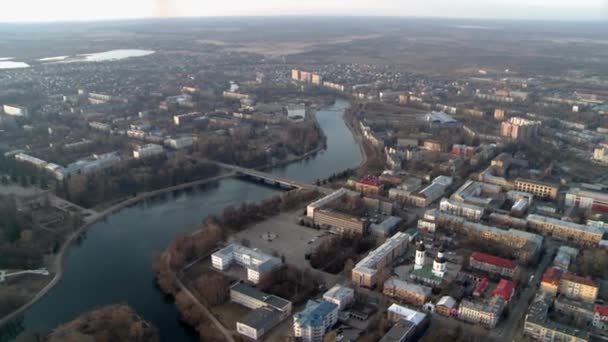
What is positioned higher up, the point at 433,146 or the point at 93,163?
the point at 93,163

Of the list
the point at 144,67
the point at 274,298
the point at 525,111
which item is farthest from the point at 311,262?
the point at 144,67

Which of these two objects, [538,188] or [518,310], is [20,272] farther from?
[538,188]

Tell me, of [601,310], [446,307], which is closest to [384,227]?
[446,307]

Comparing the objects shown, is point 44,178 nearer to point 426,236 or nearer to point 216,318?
point 216,318

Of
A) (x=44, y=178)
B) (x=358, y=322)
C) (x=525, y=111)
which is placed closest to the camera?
(x=358, y=322)

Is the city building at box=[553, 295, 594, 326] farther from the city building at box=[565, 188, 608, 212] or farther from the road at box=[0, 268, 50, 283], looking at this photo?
the road at box=[0, 268, 50, 283]

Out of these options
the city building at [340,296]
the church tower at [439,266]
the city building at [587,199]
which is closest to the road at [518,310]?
the church tower at [439,266]

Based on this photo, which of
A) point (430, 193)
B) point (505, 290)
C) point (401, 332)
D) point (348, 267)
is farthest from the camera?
point (430, 193)
